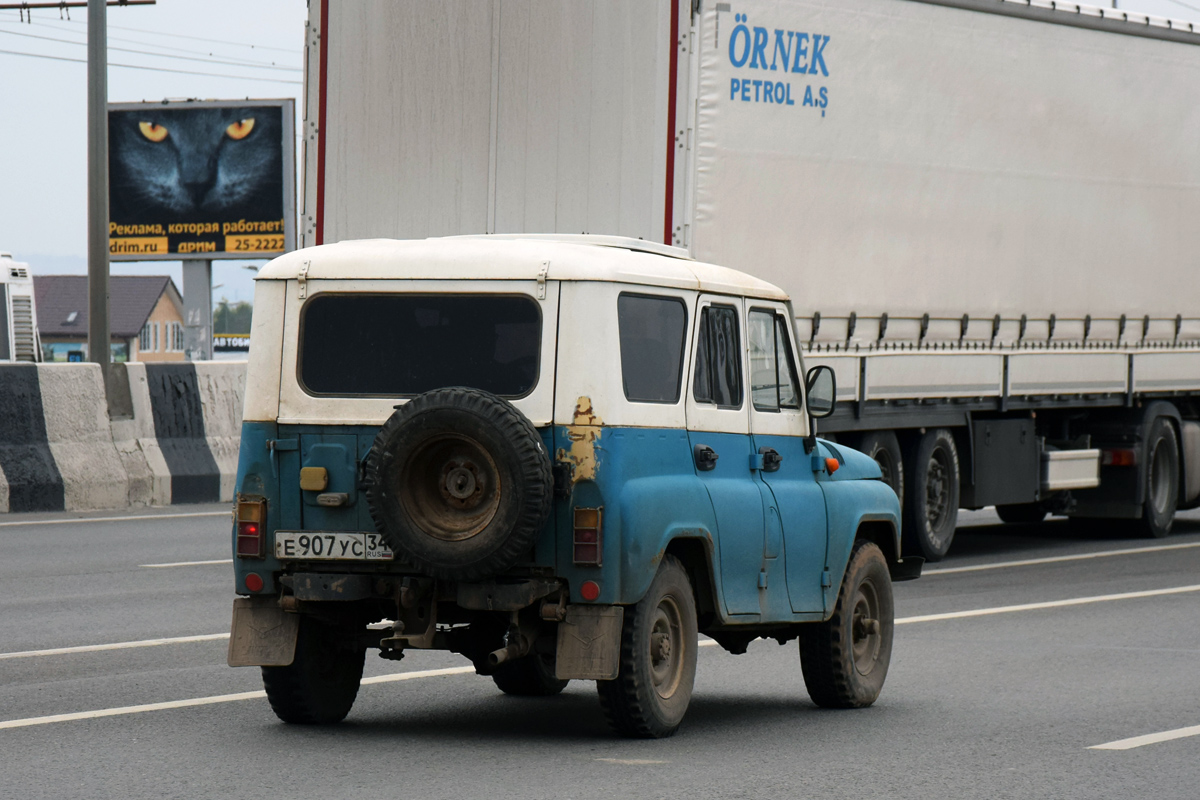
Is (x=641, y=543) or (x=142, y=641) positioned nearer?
(x=641, y=543)

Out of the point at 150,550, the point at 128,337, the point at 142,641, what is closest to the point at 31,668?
the point at 142,641

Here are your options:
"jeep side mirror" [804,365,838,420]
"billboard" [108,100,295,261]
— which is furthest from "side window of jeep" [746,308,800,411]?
"billboard" [108,100,295,261]

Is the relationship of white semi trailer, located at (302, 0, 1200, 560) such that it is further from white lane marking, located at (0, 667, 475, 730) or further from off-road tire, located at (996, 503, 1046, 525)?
white lane marking, located at (0, 667, 475, 730)

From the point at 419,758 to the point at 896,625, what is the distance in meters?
5.59

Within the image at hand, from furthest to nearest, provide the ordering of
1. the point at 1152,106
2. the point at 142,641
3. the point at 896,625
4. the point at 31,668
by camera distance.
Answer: the point at 1152,106 → the point at 896,625 → the point at 142,641 → the point at 31,668

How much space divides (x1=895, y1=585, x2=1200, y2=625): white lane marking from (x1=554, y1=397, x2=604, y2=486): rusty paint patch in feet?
17.9

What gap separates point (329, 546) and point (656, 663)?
139cm

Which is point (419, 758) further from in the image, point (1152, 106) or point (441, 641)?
point (1152, 106)

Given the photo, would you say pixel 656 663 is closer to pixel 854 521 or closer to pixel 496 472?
pixel 496 472

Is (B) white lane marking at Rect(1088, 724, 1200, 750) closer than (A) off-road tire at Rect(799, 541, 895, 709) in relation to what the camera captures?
Yes

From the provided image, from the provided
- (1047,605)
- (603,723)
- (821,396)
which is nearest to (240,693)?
(603,723)

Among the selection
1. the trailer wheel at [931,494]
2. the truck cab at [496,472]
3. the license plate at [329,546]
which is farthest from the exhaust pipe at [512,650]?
the trailer wheel at [931,494]

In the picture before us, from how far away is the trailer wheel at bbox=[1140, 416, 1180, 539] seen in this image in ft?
67.8

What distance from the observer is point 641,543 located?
304 inches
